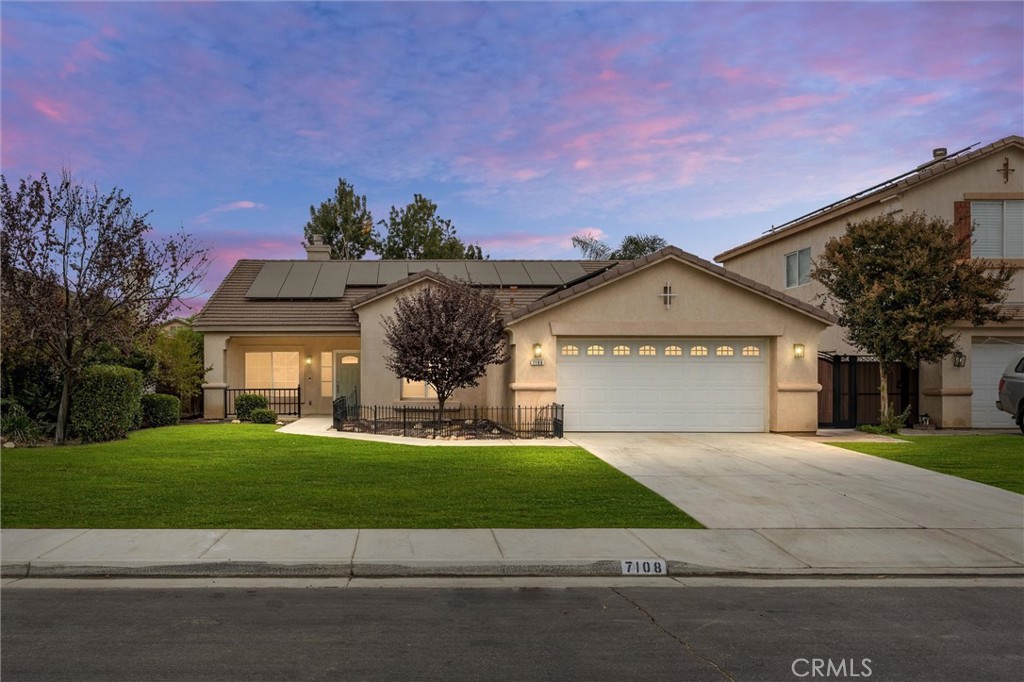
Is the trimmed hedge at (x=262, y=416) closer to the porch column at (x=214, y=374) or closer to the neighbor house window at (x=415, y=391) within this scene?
the porch column at (x=214, y=374)

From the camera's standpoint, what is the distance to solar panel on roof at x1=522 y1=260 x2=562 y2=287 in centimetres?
2521

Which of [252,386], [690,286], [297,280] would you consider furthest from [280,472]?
[297,280]

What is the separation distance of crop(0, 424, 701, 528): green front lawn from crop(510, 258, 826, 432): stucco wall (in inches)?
151

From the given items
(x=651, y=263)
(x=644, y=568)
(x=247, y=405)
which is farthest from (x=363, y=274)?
(x=644, y=568)

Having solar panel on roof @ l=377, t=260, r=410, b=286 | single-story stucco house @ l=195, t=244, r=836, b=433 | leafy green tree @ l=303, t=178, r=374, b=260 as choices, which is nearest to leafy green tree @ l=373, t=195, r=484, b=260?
leafy green tree @ l=303, t=178, r=374, b=260

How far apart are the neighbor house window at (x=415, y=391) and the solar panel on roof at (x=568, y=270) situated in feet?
22.7

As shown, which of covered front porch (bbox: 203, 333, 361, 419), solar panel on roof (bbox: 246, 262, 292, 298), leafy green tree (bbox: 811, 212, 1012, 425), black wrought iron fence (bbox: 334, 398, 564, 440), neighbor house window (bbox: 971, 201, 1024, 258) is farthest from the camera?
solar panel on roof (bbox: 246, 262, 292, 298)

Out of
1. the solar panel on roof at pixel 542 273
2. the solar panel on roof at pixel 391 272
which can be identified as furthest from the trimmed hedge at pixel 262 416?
the solar panel on roof at pixel 542 273

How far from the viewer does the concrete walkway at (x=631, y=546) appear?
686 centimetres

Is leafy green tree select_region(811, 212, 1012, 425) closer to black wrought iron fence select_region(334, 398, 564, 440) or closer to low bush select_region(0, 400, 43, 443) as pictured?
black wrought iron fence select_region(334, 398, 564, 440)

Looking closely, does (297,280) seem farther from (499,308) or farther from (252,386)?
(499,308)

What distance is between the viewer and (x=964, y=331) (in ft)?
64.1

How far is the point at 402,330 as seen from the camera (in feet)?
56.8

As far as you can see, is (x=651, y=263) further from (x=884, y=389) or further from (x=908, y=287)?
(x=884, y=389)
